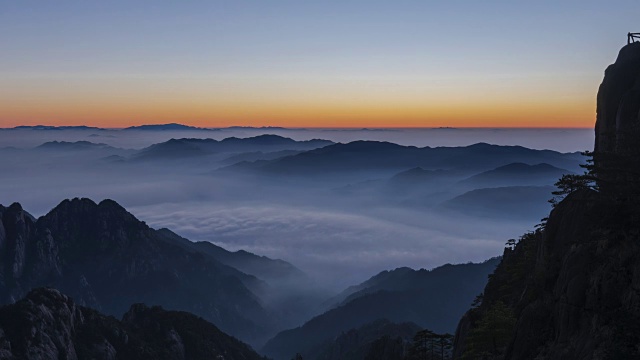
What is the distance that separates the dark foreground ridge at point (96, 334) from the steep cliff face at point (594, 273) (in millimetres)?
101064

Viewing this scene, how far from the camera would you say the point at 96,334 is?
13625 centimetres

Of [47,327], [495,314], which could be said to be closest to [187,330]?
[47,327]

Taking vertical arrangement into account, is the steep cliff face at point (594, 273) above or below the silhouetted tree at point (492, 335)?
above

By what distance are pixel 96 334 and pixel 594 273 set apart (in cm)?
12617

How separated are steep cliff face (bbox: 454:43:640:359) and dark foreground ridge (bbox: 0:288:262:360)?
101 m

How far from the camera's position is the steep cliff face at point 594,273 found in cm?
3378

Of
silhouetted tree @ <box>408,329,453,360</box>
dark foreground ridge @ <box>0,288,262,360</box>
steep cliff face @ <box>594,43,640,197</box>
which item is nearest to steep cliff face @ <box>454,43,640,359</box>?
steep cliff face @ <box>594,43,640,197</box>

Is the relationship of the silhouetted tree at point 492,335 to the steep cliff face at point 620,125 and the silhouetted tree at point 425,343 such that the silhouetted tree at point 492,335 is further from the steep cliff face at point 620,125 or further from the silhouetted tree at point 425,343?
the steep cliff face at point 620,125

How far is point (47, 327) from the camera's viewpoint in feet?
412

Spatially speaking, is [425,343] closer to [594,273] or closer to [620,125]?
[620,125]

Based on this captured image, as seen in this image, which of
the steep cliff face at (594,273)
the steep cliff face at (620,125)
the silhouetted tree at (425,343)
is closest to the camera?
the steep cliff face at (594,273)

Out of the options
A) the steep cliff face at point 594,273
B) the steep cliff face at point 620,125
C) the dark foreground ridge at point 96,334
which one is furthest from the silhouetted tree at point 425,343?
the dark foreground ridge at point 96,334

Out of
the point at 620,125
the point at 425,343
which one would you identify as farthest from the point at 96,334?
the point at 620,125

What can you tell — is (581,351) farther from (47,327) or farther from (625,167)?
(47,327)
